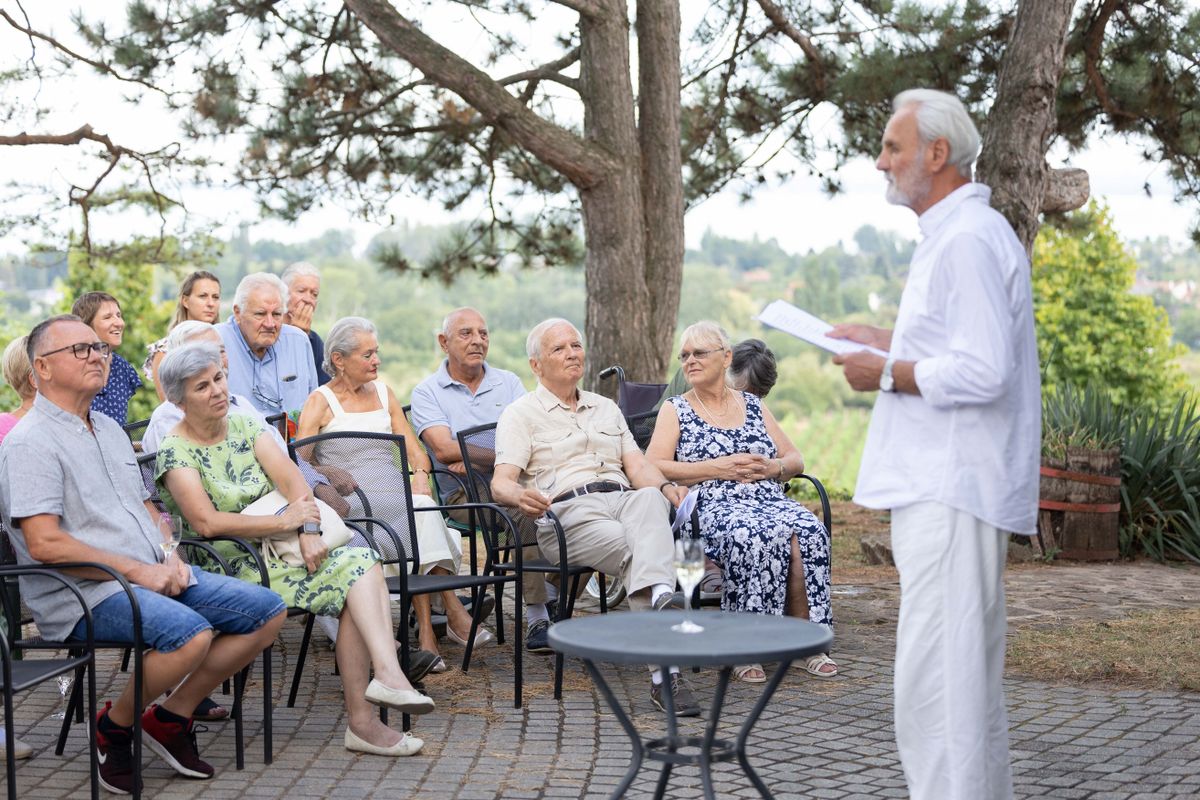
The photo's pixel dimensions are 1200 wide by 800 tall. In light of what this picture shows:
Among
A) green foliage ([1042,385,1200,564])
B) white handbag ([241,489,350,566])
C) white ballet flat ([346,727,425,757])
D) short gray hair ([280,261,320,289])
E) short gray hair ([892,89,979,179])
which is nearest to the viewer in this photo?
short gray hair ([892,89,979,179])

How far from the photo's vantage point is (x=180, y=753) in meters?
3.74

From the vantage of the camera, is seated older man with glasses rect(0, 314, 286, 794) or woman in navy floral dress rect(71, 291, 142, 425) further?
woman in navy floral dress rect(71, 291, 142, 425)

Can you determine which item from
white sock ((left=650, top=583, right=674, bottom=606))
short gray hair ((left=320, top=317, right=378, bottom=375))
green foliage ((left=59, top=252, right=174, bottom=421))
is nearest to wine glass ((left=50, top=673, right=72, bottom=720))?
short gray hair ((left=320, top=317, right=378, bottom=375))

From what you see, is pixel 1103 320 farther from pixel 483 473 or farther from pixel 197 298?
pixel 197 298

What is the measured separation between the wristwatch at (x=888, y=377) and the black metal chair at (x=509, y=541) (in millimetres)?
1967

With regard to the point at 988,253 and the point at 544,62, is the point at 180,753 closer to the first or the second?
the point at 988,253

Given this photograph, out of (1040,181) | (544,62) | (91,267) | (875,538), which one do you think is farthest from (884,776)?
(91,267)

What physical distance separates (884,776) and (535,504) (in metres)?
1.62

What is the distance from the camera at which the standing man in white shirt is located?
2.72 meters

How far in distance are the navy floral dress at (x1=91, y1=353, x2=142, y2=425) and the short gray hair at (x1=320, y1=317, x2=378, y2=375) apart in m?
1.07

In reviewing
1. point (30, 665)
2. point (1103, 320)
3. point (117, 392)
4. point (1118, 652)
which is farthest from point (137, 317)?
point (30, 665)

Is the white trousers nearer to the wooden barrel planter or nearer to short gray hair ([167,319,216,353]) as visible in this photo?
short gray hair ([167,319,216,353])

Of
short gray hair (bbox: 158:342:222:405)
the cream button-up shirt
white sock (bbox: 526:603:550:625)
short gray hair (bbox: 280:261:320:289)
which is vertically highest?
short gray hair (bbox: 280:261:320:289)

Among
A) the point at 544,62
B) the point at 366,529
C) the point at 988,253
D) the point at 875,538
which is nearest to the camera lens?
the point at 988,253
